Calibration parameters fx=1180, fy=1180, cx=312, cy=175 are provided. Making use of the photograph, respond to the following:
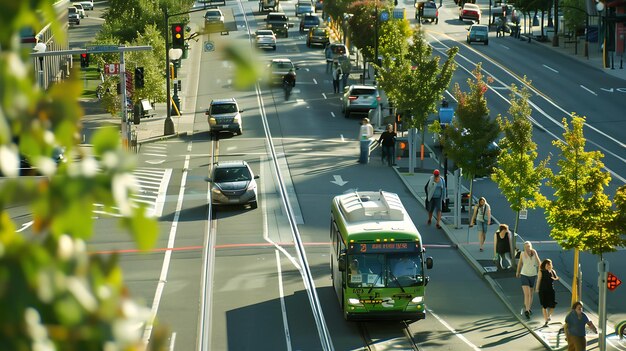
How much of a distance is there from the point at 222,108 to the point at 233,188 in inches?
641

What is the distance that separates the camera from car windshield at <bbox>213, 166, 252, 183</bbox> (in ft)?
118

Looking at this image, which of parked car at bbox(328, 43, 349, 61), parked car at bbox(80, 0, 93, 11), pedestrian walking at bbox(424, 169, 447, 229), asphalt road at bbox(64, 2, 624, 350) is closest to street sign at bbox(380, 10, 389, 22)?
parked car at bbox(328, 43, 349, 61)

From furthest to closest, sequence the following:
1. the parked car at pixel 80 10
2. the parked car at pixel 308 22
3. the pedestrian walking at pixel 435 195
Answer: the parked car at pixel 80 10 → the parked car at pixel 308 22 → the pedestrian walking at pixel 435 195

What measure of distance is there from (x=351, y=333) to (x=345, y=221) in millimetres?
2333

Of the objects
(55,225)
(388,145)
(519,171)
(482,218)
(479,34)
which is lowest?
(388,145)

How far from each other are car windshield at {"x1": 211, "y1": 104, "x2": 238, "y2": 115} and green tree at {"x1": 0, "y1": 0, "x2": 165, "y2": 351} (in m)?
48.0

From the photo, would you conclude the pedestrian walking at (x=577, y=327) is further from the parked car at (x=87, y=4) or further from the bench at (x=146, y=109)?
the parked car at (x=87, y=4)

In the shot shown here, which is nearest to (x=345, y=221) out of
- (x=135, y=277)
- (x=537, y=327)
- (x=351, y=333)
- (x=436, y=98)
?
(x=351, y=333)

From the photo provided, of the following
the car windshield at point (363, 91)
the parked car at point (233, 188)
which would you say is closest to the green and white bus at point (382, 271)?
the parked car at point (233, 188)

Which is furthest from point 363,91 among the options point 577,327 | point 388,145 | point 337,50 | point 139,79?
point 577,327

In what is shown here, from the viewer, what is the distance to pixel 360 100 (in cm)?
5562

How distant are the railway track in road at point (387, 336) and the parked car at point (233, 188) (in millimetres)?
12561

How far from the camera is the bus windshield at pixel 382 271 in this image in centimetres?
2239

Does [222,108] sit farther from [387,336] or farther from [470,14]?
[470,14]
